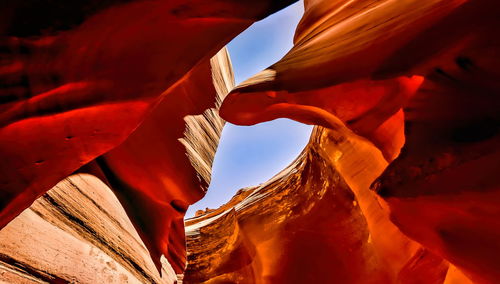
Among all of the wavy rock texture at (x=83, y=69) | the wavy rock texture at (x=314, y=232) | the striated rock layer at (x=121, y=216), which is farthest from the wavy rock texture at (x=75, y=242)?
the wavy rock texture at (x=314, y=232)

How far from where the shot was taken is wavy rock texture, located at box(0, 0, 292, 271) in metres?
2.13

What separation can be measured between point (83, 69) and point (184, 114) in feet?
7.57

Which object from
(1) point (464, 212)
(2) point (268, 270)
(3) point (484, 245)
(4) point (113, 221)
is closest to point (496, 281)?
(3) point (484, 245)

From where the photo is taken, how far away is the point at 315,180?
7.25 metres

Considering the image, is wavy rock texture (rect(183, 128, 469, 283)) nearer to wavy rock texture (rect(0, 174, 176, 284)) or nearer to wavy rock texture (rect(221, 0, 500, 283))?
wavy rock texture (rect(221, 0, 500, 283))

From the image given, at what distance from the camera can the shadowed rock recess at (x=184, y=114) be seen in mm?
2402

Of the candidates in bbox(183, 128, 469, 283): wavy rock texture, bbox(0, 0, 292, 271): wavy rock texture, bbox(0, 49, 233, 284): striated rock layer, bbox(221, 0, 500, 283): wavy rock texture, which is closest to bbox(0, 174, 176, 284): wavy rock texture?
bbox(0, 49, 233, 284): striated rock layer

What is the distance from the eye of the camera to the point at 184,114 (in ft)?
15.9

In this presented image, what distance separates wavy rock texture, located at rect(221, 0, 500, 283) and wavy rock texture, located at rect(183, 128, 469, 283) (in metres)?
2.55

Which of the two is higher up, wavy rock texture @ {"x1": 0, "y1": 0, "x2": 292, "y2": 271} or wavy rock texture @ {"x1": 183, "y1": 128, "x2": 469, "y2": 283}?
wavy rock texture @ {"x1": 0, "y1": 0, "x2": 292, "y2": 271}

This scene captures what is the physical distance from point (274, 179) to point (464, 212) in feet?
18.1

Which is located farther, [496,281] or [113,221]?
[113,221]

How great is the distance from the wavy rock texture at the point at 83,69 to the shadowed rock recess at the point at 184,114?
0.4 inches

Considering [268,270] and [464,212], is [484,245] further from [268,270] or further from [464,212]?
[268,270]
